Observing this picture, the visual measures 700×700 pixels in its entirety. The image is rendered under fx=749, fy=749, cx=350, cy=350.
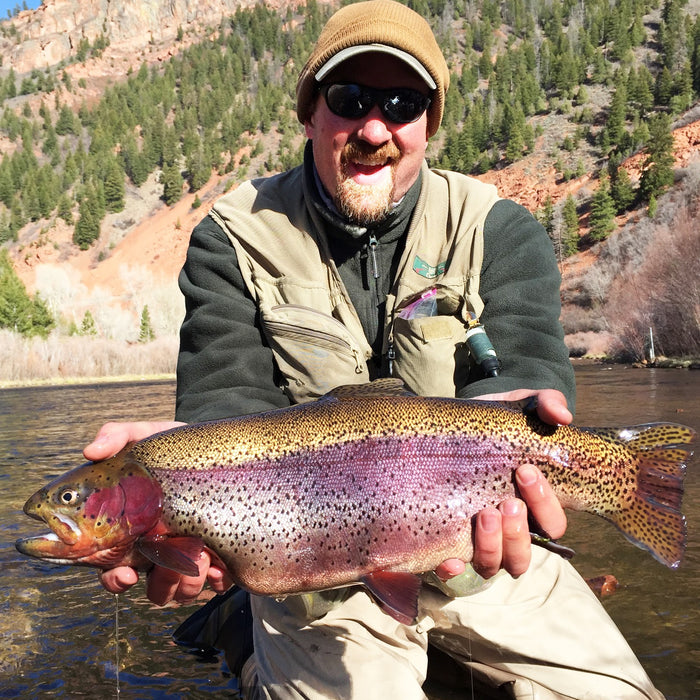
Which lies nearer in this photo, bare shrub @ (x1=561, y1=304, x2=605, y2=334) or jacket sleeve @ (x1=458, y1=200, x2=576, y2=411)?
jacket sleeve @ (x1=458, y1=200, x2=576, y2=411)

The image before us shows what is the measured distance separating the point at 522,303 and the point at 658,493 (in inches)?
44.5

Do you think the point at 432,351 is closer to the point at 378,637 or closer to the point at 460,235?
the point at 460,235

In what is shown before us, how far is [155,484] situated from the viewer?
2318 mm

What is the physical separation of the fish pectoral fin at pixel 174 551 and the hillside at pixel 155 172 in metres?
34.8

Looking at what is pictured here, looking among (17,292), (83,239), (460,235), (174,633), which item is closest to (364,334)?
(460,235)

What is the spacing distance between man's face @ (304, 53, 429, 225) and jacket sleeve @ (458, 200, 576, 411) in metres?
0.49

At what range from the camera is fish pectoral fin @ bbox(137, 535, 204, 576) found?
220 centimetres

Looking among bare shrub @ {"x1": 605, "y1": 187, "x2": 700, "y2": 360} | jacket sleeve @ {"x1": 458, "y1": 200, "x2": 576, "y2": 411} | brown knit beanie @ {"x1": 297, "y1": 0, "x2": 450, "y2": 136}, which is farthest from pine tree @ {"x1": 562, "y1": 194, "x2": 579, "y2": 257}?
brown knit beanie @ {"x1": 297, "y1": 0, "x2": 450, "y2": 136}

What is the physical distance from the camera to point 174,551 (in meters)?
2.22

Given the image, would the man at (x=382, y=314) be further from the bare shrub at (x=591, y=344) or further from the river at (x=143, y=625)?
the bare shrub at (x=591, y=344)

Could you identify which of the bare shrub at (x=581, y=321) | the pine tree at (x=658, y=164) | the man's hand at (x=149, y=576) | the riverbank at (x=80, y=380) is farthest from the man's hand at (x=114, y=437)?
the pine tree at (x=658, y=164)

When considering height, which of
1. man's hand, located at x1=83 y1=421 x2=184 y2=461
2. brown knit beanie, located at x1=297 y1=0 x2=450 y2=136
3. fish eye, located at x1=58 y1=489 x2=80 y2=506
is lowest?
fish eye, located at x1=58 y1=489 x2=80 y2=506

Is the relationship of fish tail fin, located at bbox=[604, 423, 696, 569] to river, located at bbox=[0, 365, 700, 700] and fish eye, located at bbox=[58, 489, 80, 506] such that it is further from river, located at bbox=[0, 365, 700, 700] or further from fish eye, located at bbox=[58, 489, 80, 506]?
fish eye, located at bbox=[58, 489, 80, 506]

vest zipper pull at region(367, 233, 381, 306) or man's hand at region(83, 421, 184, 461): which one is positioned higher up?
vest zipper pull at region(367, 233, 381, 306)
